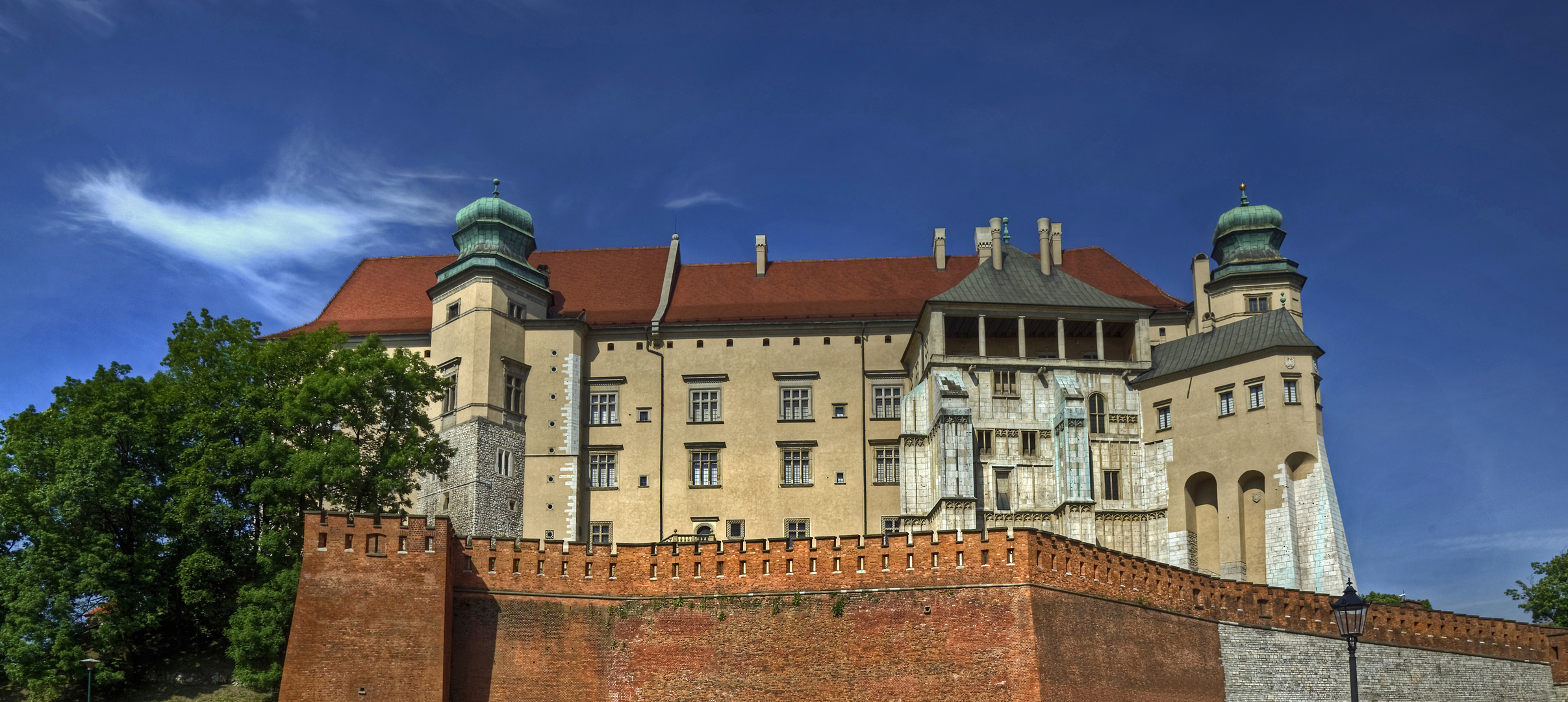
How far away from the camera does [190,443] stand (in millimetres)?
41781

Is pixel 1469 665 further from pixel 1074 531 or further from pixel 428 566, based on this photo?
pixel 428 566

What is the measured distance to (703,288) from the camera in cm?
6000

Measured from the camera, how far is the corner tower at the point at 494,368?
5178 cm

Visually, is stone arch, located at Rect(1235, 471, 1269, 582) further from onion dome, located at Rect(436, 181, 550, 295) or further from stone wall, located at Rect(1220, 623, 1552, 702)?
onion dome, located at Rect(436, 181, 550, 295)

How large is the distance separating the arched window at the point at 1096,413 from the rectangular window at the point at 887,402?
726cm

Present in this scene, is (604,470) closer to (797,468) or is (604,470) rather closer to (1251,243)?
(797,468)

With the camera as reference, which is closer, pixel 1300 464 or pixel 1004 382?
pixel 1300 464

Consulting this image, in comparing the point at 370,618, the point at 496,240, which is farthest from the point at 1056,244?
the point at 370,618

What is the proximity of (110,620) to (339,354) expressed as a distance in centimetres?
979

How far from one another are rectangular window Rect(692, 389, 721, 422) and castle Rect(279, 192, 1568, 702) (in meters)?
0.09

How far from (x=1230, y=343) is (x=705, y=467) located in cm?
1935

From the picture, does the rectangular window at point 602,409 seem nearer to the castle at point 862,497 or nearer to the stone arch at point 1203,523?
the castle at point 862,497

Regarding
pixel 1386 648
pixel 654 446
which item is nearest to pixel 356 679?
pixel 654 446

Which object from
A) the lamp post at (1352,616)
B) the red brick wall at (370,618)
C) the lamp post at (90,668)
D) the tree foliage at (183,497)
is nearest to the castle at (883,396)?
the tree foliage at (183,497)
